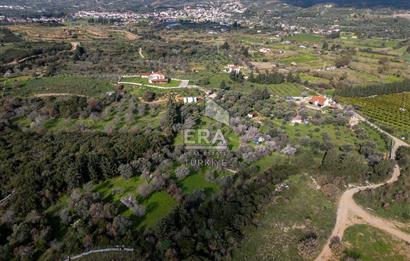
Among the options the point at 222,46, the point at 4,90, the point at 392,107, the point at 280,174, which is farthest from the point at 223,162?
the point at 222,46

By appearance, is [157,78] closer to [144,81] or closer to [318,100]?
[144,81]

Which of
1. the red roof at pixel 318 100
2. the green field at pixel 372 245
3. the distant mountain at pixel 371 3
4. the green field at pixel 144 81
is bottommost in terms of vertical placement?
the green field at pixel 372 245

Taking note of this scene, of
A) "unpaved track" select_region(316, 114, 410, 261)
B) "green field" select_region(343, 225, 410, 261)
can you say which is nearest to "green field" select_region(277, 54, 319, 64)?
"unpaved track" select_region(316, 114, 410, 261)

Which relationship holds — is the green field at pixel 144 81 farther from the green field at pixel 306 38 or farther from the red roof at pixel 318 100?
the green field at pixel 306 38

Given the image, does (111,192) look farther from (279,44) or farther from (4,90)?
(279,44)

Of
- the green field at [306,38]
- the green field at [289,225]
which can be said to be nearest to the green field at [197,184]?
the green field at [289,225]

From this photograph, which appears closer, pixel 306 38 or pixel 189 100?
pixel 189 100
